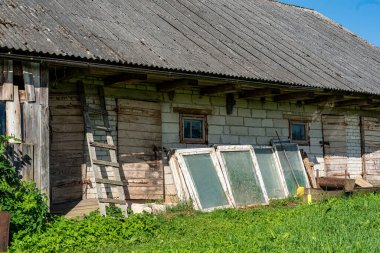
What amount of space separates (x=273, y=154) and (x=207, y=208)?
2.85 m

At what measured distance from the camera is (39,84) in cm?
901

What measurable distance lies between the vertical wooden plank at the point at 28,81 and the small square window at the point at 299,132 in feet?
25.0

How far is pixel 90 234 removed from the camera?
8.24 meters

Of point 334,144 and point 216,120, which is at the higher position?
point 216,120

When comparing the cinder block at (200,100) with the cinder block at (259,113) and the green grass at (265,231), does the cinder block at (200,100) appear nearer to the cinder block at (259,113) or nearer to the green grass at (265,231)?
the cinder block at (259,113)

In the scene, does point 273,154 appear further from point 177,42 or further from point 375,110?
point 375,110

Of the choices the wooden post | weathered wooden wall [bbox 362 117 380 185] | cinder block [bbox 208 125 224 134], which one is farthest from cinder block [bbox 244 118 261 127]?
the wooden post

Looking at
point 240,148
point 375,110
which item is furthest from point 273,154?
point 375,110

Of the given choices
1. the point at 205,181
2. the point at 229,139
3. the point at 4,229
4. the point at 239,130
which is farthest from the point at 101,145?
the point at 239,130

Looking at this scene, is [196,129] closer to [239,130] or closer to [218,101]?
[218,101]

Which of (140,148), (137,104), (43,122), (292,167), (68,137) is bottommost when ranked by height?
(292,167)

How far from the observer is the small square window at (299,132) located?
14.7 m

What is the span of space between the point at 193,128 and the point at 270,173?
6.71 feet

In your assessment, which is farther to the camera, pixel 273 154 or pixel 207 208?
pixel 273 154
